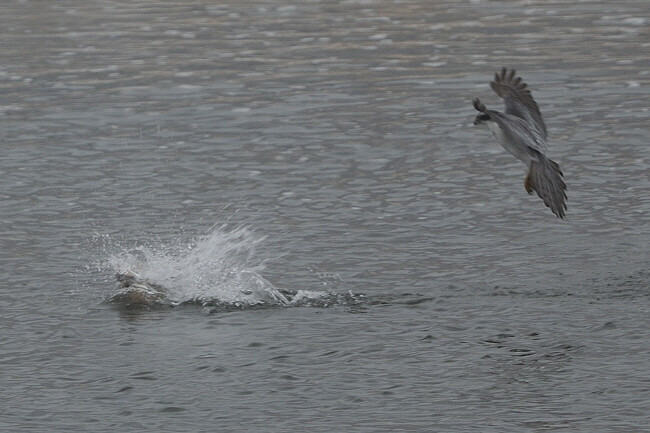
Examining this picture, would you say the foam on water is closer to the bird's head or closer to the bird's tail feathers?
the bird's head

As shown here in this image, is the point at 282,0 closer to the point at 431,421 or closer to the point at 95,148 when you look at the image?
A: the point at 95,148

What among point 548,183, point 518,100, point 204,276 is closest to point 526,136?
point 548,183

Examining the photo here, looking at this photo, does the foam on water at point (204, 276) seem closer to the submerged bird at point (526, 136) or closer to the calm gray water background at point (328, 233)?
the calm gray water background at point (328, 233)

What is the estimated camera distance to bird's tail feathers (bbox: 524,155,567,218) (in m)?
7.64

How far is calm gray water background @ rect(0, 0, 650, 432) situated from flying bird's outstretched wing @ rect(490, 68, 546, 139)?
979 mm

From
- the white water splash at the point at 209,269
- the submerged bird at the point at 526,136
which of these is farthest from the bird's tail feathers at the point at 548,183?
the white water splash at the point at 209,269

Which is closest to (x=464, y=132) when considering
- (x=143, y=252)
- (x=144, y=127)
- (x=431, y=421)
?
(x=144, y=127)

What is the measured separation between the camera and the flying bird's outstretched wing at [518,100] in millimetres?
9008

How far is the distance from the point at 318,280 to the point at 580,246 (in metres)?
1.92

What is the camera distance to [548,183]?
780 centimetres


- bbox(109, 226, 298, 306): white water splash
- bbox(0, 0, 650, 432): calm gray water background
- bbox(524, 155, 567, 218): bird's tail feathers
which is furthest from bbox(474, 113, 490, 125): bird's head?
bbox(109, 226, 298, 306): white water splash

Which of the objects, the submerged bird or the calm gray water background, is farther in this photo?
the submerged bird

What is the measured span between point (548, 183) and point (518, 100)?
1.58m

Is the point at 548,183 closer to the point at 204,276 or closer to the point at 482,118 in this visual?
the point at 482,118
